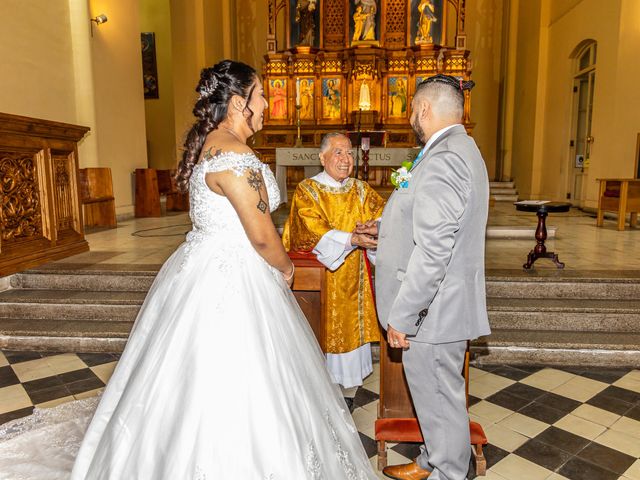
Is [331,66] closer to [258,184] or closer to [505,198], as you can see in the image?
[505,198]

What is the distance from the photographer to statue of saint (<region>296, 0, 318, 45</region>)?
11.2m

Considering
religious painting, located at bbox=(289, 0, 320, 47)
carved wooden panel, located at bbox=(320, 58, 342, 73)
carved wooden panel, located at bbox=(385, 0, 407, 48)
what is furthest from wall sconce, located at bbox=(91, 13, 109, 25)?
carved wooden panel, located at bbox=(385, 0, 407, 48)

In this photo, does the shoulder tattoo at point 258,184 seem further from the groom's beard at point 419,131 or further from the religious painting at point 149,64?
the religious painting at point 149,64

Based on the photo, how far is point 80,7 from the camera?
7.48 m

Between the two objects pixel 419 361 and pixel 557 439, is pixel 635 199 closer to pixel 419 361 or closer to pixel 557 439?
pixel 557 439

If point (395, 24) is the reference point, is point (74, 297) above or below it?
below

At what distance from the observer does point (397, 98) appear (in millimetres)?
10742

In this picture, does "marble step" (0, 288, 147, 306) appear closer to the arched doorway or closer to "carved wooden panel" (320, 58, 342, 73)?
"carved wooden panel" (320, 58, 342, 73)

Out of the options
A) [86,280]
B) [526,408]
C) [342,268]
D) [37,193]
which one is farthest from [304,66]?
[526,408]

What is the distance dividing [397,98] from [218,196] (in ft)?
31.4

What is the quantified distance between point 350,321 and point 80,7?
7.19 metres

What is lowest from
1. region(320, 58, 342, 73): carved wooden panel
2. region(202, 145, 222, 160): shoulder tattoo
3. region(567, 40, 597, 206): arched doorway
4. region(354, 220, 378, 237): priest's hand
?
region(354, 220, 378, 237): priest's hand

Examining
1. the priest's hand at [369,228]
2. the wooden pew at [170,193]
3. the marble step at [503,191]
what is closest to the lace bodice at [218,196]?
the priest's hand at [369,228]

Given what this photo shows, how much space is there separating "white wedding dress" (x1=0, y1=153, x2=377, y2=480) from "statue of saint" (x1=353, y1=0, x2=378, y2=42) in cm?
995
